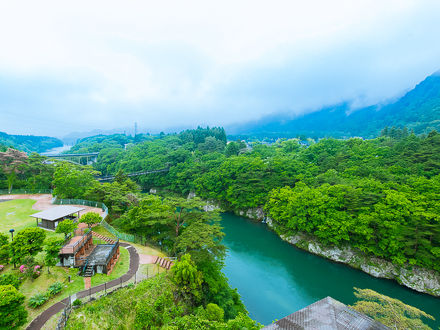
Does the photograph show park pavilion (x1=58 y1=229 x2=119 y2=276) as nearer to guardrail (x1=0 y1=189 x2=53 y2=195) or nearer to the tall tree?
the tall tree

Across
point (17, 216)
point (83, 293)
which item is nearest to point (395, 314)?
point (83, 293)

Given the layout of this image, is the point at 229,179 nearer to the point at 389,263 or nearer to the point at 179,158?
the point at 179,158

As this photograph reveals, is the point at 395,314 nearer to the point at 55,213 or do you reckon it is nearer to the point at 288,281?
the point at 288,281

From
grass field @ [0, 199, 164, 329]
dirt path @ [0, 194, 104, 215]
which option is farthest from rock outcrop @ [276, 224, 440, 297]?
dirt path @ [0, 194, 104, 215]

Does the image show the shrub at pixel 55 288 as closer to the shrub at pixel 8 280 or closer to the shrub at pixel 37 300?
the shrub at pixel 37 300

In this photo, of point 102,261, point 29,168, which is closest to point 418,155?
point 102,261
